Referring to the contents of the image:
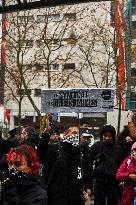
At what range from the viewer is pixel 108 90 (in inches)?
349

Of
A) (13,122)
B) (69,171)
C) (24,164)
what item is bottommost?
(13,122)

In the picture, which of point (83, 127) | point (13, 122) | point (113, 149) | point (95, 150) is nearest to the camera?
point (113, 149)

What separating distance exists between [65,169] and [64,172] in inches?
1.6

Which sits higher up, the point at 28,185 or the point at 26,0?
the point at 26,0

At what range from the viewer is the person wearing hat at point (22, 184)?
437 centimetres

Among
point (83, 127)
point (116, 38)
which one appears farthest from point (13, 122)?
point (83, 127)

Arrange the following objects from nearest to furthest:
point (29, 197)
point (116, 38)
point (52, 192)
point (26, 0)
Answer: point (29, 197) → point (52, 192) → point (26, 0) → point (116, 38)

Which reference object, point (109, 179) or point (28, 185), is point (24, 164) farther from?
point (109, 179)

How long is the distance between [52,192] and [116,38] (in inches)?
680

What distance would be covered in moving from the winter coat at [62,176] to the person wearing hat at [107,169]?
1584 mm

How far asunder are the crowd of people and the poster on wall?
1.19 ft

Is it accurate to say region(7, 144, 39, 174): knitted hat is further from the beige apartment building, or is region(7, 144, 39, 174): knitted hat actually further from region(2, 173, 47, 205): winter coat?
the beige apartment building

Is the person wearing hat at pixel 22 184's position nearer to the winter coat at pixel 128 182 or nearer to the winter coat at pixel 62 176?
the winter coat at pixel 62 176

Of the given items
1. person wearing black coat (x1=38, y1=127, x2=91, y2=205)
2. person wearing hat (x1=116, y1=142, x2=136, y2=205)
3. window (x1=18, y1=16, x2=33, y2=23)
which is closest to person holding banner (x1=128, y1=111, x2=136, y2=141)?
person wearing hat (x1=116, y1=142, x2=136, y2=205)
